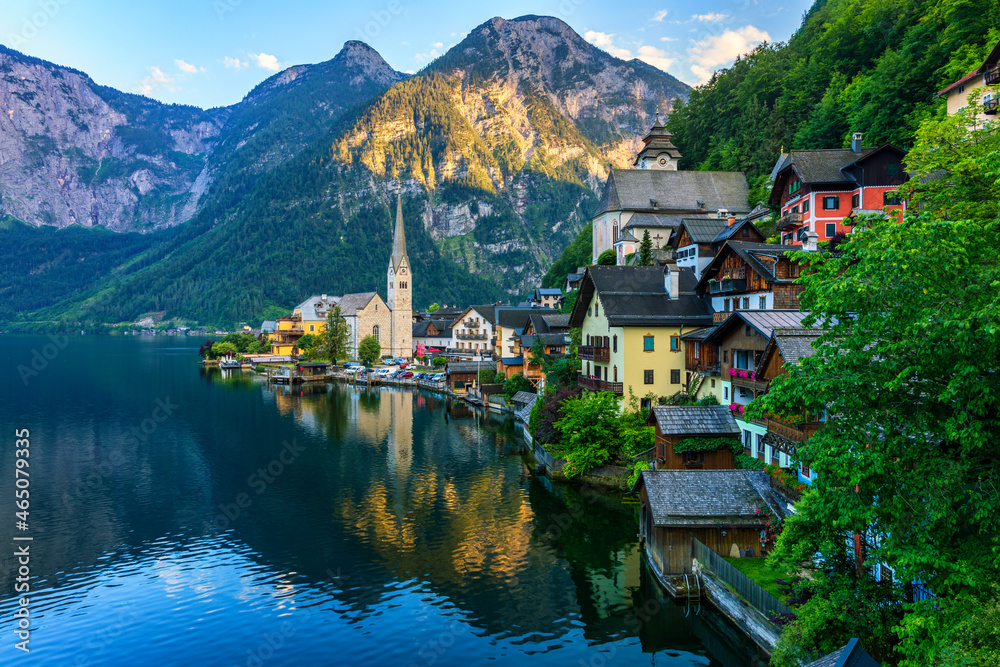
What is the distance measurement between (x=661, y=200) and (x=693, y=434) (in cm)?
5761

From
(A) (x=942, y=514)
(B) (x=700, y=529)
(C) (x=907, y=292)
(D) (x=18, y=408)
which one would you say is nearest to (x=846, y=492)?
(A) (x=942, y=514)

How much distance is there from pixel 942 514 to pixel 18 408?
303ft

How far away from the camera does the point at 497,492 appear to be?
1593 inches

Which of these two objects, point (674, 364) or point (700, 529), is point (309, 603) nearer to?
point (700, 529)

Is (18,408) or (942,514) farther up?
(942,514)

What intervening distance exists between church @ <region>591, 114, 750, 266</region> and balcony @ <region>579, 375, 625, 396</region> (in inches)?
1448

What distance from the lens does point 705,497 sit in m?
25.1

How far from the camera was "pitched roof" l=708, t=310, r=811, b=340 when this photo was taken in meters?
30.9

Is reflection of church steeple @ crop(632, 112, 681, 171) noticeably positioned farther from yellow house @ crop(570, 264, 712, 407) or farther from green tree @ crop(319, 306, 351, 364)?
green tree @ crop(319, 306, 351, 364)

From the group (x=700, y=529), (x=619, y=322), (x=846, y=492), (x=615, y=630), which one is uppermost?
(x=619, y=322)

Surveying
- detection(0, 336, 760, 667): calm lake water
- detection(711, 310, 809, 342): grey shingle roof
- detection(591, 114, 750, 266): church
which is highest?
detection(591, 114, 750, 266): church

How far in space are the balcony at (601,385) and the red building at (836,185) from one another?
21418mm

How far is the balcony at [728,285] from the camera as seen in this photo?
3942 cm

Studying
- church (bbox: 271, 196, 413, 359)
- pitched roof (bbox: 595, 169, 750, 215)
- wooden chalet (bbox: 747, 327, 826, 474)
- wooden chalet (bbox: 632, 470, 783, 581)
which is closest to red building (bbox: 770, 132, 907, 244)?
wooden chalet (bbox: 747, 327, 826, 474)
